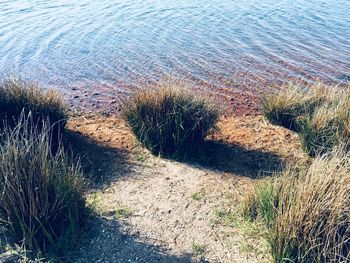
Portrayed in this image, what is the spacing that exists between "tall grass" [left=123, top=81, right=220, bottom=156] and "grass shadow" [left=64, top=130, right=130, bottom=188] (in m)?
Result: 0.51

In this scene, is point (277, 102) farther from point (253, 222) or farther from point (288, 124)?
point (253, 222)

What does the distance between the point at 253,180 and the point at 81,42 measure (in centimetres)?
713

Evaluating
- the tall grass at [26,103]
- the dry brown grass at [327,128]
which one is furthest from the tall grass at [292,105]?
the tall grass at [26,103]

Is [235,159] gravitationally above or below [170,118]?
below

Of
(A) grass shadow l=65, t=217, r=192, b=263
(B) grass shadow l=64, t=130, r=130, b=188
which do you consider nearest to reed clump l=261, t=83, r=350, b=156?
(A) grass shadow l=65, t=217, r=192, b=263

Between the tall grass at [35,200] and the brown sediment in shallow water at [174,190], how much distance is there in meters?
0.30

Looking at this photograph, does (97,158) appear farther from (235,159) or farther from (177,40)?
(177,40)

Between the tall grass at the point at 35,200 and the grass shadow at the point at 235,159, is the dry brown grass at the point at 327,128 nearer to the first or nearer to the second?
the grass shadow at the point at 235,159

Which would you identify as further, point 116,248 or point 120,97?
point 120,97

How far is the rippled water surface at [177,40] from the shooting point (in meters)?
9.14

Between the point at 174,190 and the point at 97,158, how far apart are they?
1378 millimetres

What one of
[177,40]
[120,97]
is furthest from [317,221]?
[177,40]

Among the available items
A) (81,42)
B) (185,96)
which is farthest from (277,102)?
(81,42)

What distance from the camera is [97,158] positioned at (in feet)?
19.1
